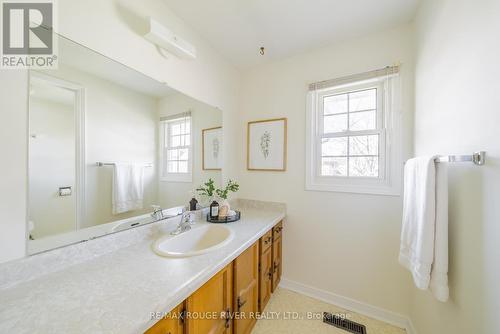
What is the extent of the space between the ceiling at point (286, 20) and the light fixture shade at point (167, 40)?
0.30 meters

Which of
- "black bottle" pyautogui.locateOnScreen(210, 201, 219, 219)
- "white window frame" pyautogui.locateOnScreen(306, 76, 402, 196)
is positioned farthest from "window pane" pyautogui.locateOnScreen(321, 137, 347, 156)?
"black bottle" pyautogui.locateOnScreen(210, 201, 219, 219)

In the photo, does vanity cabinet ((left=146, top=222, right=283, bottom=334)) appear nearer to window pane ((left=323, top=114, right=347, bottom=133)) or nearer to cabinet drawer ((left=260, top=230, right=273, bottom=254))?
cabinet drawer ((left=260, top=230, right=273, bottom=254))

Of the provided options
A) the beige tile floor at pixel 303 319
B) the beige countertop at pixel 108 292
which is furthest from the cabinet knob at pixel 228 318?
the beige tile floor at pixel 303 319

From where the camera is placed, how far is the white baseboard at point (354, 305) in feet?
4.90

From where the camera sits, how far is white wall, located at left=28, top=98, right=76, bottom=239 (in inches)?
31.7

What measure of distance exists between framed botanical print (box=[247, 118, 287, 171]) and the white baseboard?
1.23 metres

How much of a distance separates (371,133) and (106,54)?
2.02m

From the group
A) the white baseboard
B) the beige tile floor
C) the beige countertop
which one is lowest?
the beige tile floor

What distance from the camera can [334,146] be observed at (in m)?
1.79

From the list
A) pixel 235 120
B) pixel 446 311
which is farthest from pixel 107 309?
pixel 235 120

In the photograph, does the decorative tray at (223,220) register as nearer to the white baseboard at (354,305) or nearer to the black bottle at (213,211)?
the black bottle at (213,211)

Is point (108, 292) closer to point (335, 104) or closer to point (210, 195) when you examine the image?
point (210, 195)

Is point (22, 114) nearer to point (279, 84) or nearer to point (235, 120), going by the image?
point (235, 120)

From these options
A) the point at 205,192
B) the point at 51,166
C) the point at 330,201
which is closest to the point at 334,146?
the point at 330,201
